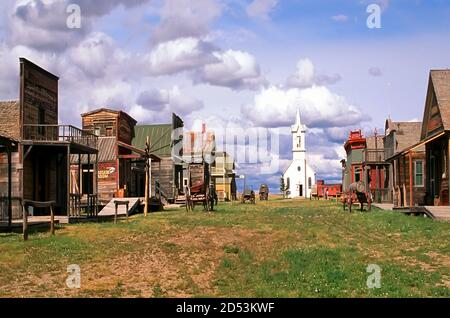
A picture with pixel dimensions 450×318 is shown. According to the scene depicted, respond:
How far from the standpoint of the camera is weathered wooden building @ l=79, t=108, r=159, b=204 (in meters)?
43.9

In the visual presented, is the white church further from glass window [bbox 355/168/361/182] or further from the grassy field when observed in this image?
the grassy field

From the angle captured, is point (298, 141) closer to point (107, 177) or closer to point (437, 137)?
point (107, 177)

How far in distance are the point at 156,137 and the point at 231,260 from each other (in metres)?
43.8

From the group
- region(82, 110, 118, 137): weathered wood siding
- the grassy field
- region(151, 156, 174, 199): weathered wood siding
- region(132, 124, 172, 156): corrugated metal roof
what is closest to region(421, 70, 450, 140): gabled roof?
the grassy field

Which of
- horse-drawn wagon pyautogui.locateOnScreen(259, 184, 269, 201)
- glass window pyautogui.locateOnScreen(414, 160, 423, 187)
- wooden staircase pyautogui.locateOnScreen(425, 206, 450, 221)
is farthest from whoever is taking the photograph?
horse-drawn wagon pyautogui.locateOnScreen(259, 184, 269, 201)

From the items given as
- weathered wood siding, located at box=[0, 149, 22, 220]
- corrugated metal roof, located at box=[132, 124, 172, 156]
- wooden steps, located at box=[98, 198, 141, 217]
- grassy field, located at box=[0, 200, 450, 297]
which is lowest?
grassy field, located at box=[0, 200, 450, 297]

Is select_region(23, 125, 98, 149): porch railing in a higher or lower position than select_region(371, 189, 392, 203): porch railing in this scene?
higher

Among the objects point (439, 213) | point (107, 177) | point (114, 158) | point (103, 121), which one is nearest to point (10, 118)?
point (114, 158)

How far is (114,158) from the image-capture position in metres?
44.8

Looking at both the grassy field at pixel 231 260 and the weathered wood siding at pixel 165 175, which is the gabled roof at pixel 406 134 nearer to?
the weathered wood siding at pixel 165 175

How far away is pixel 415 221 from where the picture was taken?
71.9 feet

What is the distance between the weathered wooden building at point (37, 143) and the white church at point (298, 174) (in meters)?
66.5

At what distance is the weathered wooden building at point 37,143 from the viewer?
2893 cm

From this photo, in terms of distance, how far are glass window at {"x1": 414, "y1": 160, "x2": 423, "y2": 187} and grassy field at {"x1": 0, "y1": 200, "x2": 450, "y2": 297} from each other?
17.1 m
